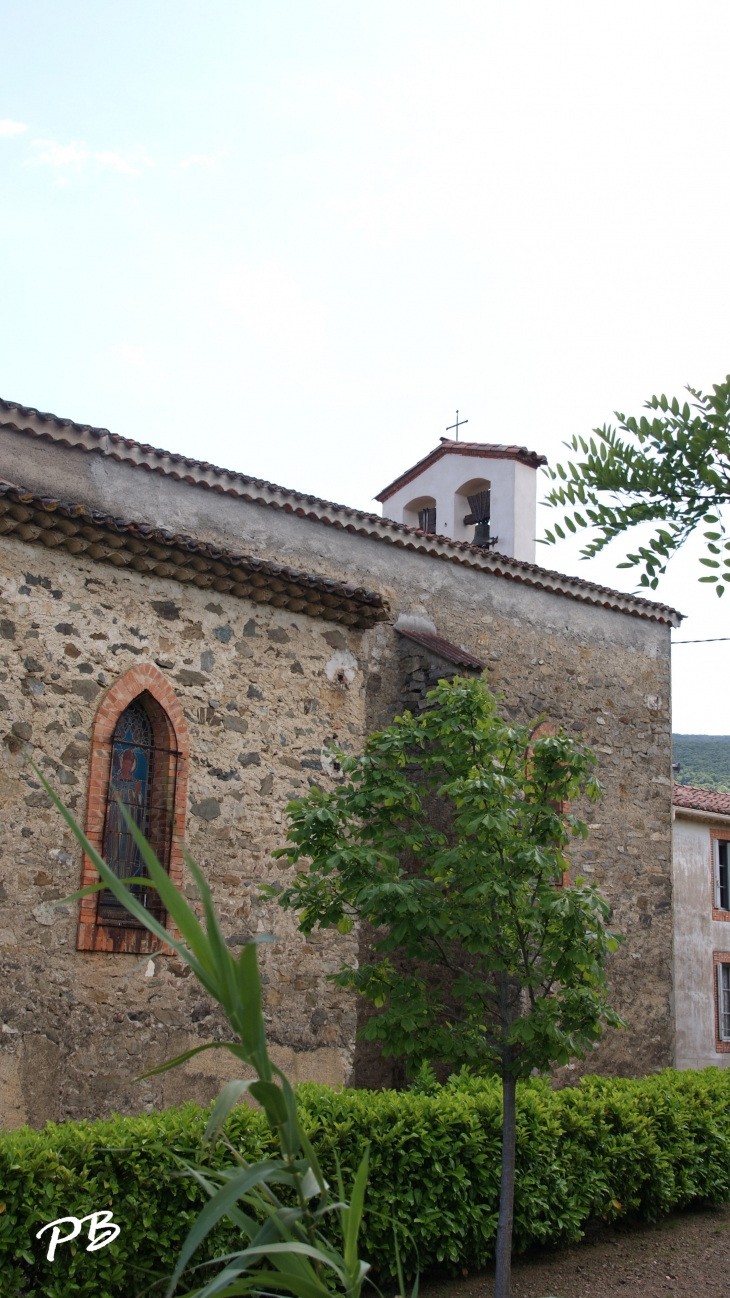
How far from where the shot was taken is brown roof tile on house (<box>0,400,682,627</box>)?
35.5 ft

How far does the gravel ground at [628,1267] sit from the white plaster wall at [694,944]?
7.94m

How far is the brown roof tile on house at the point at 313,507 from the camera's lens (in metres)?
10.8

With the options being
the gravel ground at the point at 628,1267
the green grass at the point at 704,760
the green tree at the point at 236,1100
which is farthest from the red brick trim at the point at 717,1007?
the green grass at the point at 704,760

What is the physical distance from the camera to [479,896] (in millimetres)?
6859

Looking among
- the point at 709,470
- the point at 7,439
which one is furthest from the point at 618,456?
the point at 7,439

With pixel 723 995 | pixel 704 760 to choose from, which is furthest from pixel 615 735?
pixel 704 760

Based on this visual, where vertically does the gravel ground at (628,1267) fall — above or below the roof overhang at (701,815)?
below

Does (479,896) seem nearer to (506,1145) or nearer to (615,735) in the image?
(506,1145)

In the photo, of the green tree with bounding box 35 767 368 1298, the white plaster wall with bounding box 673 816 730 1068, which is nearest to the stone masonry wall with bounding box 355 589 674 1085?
the white plaster wall with bounding box 673 816 730 1068

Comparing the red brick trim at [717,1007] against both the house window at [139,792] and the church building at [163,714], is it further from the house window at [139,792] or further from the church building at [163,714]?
the house window at [139,792]

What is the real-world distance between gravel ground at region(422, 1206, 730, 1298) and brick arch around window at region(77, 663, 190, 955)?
10.4ft

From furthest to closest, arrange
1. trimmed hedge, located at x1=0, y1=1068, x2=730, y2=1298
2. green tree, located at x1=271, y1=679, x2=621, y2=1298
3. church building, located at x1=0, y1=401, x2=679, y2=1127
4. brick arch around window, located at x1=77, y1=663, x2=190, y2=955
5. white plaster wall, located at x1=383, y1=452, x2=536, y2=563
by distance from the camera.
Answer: white plaster wall, located at x1=383, y1=452, x2=536, y2=563
brick arch around window, located at x1=77, y1=663, x2=190, y2=955
church building, located at x1=0, y1=401, x2=679, y2=1127
green tree, located at x1=271, y1=679, x2=621, y2=1298
trimmed hedge, located at x1=0, y1=1068, x2=730, y2=1298

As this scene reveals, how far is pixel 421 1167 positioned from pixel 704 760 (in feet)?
169

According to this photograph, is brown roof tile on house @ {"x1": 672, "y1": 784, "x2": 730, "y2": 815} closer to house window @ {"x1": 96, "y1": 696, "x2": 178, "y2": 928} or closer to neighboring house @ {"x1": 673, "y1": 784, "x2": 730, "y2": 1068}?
neighboring house @ {"x1": 673, "y1": 784, "x2": 730, "y2": 1068}
